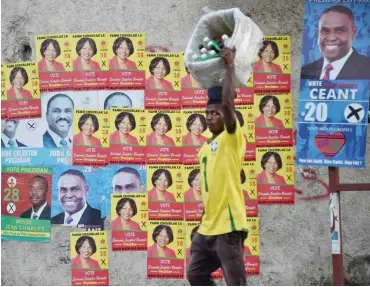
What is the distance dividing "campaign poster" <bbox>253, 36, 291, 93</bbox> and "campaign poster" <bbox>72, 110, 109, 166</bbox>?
1.40 m

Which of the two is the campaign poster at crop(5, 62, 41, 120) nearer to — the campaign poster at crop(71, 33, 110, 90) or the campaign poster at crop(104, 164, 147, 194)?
the campaign poster at crop(71, 33, 110, 90)

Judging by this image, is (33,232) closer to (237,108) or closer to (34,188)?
(34,188)

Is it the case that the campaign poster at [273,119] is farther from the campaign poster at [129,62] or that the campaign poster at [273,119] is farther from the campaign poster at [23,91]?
the campaign poster at [23,91]

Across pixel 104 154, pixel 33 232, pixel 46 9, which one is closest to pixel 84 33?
pixel 46 9

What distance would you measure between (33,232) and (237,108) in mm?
2104

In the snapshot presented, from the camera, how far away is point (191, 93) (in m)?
7.34

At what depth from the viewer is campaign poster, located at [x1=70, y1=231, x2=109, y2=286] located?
7.38m

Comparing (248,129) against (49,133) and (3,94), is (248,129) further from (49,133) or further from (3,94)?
(3,94)

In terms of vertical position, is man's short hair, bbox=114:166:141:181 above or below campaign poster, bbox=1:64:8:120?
below

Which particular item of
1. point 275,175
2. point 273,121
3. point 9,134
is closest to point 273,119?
point 273,121

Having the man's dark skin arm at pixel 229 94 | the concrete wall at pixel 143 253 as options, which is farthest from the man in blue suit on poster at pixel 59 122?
the man's dark skin arm at pixel 229 94

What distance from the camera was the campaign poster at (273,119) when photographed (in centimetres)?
725

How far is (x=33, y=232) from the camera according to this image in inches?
293

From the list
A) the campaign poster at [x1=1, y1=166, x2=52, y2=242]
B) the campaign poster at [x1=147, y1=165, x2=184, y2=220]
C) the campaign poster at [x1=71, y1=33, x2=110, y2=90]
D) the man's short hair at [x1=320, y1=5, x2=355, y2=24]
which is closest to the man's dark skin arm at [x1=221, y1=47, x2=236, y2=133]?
the man's short hair at [x1=320, y1=5, x2=355, y2=24]
